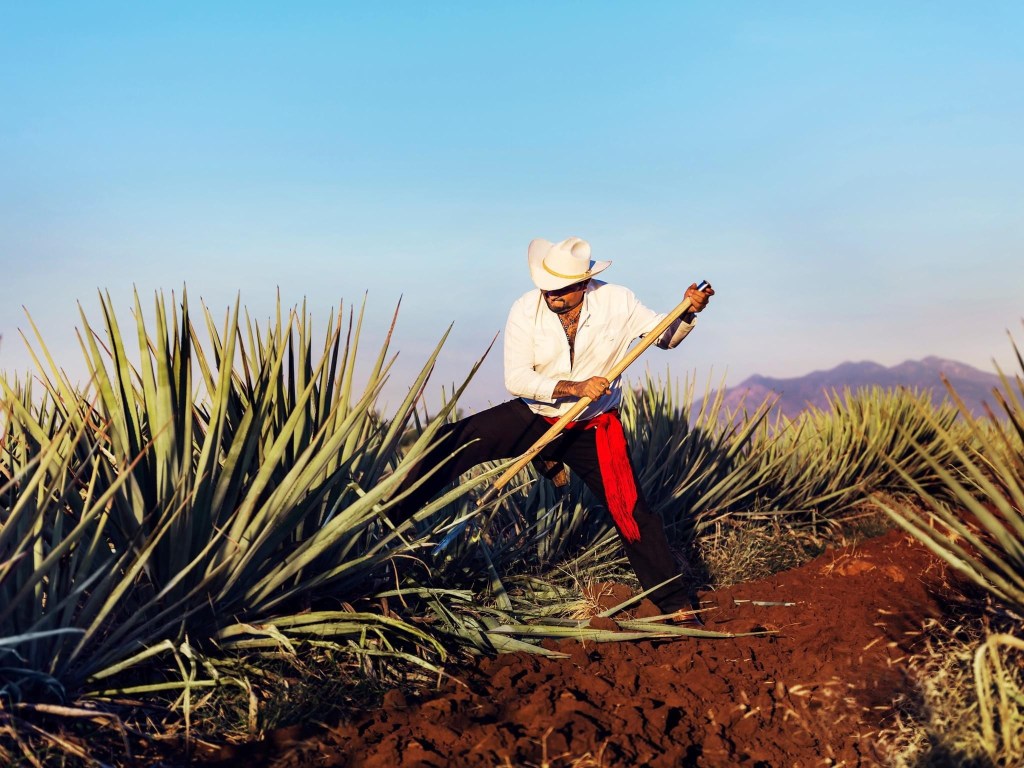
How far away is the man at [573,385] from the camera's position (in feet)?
15.8

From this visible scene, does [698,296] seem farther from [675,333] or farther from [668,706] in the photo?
[668,706]

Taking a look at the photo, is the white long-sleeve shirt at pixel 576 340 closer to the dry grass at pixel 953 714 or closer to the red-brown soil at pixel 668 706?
the red-brown soil at pixel 668 706

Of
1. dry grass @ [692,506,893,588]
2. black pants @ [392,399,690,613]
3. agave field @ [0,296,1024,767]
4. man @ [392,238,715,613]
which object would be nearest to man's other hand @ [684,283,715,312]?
man @ [392,238,715,613]

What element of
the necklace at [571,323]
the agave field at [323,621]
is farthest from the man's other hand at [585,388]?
the agave field at [323,621]

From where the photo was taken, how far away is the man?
482cm

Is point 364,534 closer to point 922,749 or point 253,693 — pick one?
point 253,693

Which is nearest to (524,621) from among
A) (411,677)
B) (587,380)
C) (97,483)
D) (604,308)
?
(411,677)

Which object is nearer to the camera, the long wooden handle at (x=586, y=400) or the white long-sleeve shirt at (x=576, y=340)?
the long wooden handle at (x=586, y=400)

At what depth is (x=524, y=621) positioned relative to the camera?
4414mm

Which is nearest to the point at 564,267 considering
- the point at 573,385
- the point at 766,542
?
the point at 573,385

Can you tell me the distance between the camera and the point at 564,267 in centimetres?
483

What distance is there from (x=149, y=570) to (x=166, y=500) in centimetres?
24

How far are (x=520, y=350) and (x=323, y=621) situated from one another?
71.5 inches

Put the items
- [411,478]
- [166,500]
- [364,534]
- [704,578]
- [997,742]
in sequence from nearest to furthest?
[997,742] < [166,500] < [364,534] < [411,478] < [704,578]
